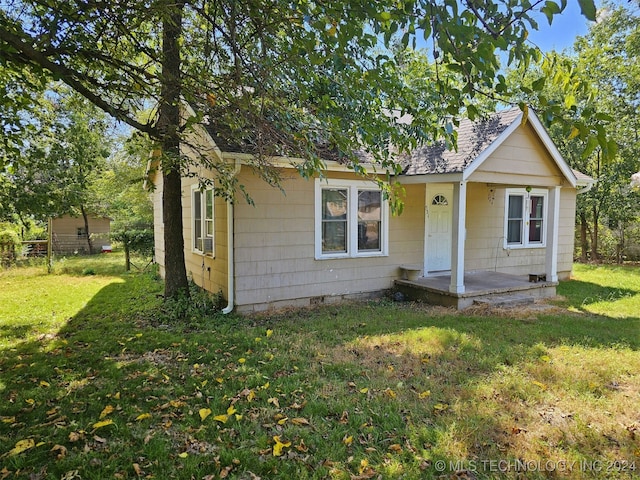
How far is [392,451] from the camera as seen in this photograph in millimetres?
2947

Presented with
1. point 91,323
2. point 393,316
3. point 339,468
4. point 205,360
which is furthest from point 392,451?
point 91,323

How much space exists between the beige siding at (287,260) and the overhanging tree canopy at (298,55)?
5.32 feet

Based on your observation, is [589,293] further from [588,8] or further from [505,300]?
[588,8]

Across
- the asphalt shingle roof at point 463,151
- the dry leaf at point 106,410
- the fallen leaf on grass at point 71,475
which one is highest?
the asphalt shingle roof at point 463,151

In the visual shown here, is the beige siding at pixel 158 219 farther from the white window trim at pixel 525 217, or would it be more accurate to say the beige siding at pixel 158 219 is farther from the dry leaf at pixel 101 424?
the white window trim at pixel 525 217

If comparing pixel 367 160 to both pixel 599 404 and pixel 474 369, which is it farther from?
pixel 599 404

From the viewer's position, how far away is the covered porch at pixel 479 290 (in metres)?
7.66

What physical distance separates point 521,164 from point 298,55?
21.2 ft

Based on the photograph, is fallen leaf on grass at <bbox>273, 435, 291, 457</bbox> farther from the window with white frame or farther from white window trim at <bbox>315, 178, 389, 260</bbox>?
the window with white frame

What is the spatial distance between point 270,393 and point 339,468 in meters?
1.26

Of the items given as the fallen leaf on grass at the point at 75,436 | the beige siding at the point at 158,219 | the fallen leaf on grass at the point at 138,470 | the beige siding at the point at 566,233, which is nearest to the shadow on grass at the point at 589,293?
the beige siding at the point at 566,233

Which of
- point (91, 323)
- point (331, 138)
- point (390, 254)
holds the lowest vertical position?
point (91, 323)

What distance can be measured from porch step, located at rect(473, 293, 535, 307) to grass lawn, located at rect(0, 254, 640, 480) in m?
0.67

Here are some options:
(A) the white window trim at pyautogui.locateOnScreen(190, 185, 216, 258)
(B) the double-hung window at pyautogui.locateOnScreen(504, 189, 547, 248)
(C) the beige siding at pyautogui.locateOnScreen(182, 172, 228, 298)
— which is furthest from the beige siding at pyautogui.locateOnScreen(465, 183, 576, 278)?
(A) the white window trim at pyautogui.locateOnScreen(190, 185, 216, 258)
